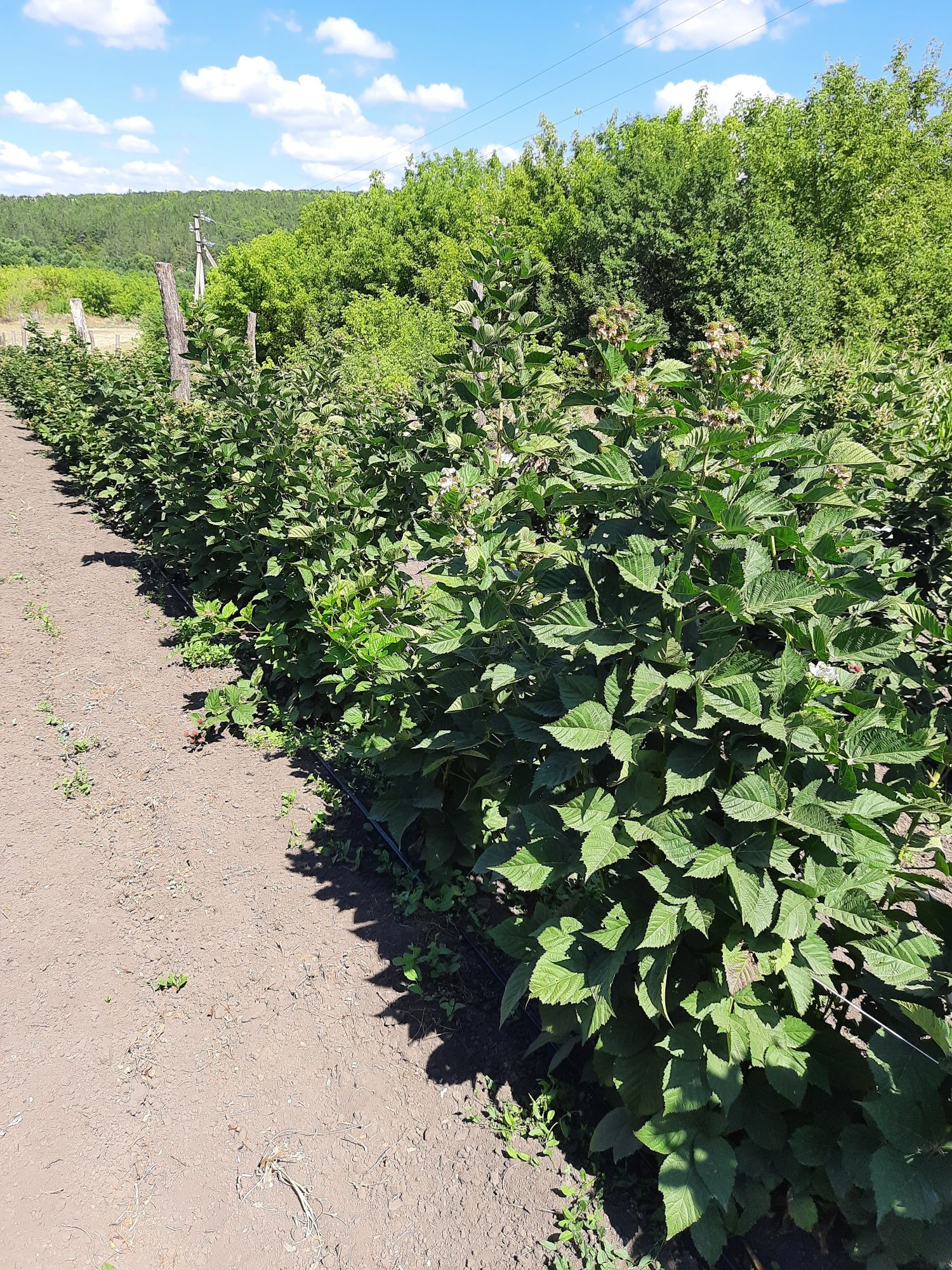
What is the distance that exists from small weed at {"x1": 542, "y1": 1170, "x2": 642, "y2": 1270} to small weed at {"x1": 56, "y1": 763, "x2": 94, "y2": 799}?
2880 millimetres

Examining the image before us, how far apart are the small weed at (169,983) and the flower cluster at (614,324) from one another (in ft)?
8.48

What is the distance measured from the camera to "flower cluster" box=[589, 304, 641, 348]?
6.75 ft

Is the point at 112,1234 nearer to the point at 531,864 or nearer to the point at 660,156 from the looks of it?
the point at 531,864

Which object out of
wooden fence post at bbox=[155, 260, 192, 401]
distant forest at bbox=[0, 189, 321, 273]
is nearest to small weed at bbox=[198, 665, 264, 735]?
wooden fence post at bbox=[155, 260, 192, 401]

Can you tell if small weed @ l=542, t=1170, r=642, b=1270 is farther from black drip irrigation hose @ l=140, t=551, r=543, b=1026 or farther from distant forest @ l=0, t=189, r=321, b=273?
distant forest @ l=0, t=189, r=321, b=273

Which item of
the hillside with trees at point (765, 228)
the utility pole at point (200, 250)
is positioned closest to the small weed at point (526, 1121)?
the hillside with trees at point (765, 228)

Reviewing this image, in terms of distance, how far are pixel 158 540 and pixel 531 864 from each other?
5.32m

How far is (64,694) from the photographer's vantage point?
15.3 ft

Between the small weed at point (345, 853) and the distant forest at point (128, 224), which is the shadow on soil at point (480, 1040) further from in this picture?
the distant forest at point (128, 224)

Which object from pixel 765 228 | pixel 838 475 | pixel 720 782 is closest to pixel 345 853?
pixel 720 782

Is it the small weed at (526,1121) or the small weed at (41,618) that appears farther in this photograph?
the small weed at (41,618)

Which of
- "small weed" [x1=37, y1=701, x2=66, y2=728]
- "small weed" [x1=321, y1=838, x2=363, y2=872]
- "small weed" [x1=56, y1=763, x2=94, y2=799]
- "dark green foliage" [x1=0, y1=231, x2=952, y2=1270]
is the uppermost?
"dark green foliage" [x1=0, y1=231, x2=952, y2=1270]

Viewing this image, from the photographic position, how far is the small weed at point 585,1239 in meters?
1.85

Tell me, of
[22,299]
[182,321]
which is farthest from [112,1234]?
[22,299]
